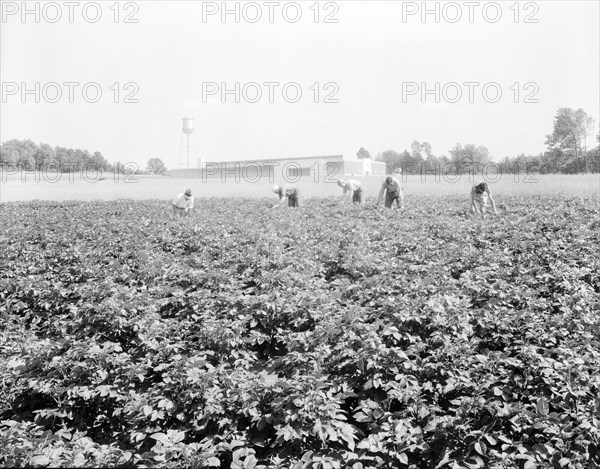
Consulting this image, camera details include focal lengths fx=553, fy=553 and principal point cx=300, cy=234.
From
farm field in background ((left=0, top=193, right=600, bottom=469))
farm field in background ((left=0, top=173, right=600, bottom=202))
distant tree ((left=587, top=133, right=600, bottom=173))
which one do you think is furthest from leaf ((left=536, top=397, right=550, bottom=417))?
distant tree ((left=587, top=133, right=600, bottom=173))

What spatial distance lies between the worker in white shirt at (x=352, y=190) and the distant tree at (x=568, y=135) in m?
55.3

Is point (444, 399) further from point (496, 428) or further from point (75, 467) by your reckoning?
point (75, 467)

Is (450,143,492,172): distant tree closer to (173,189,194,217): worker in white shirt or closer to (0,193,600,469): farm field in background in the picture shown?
(173,189,194,217): worker in white shirt

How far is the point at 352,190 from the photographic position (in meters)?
17.0

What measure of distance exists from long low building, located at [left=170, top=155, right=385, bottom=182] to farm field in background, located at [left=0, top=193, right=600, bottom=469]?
45241 millimetres

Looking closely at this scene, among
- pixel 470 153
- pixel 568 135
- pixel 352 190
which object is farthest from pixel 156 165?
pixel 352 190

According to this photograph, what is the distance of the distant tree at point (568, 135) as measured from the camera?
6606cm

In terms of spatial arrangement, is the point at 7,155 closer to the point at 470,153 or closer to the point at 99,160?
the point at 99,160

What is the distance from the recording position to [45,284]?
6.52 metres

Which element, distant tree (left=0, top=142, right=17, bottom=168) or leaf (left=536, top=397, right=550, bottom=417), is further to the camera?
distant tree (left=0, top=142, right=17, bottom=168)

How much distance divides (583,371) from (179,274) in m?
4.52

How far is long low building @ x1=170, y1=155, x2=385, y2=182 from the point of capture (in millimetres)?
54291

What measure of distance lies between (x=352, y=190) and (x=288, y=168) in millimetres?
39570

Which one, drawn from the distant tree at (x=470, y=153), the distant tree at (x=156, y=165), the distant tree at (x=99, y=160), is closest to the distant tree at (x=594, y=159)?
the distant tree at (x=470, y=153)
